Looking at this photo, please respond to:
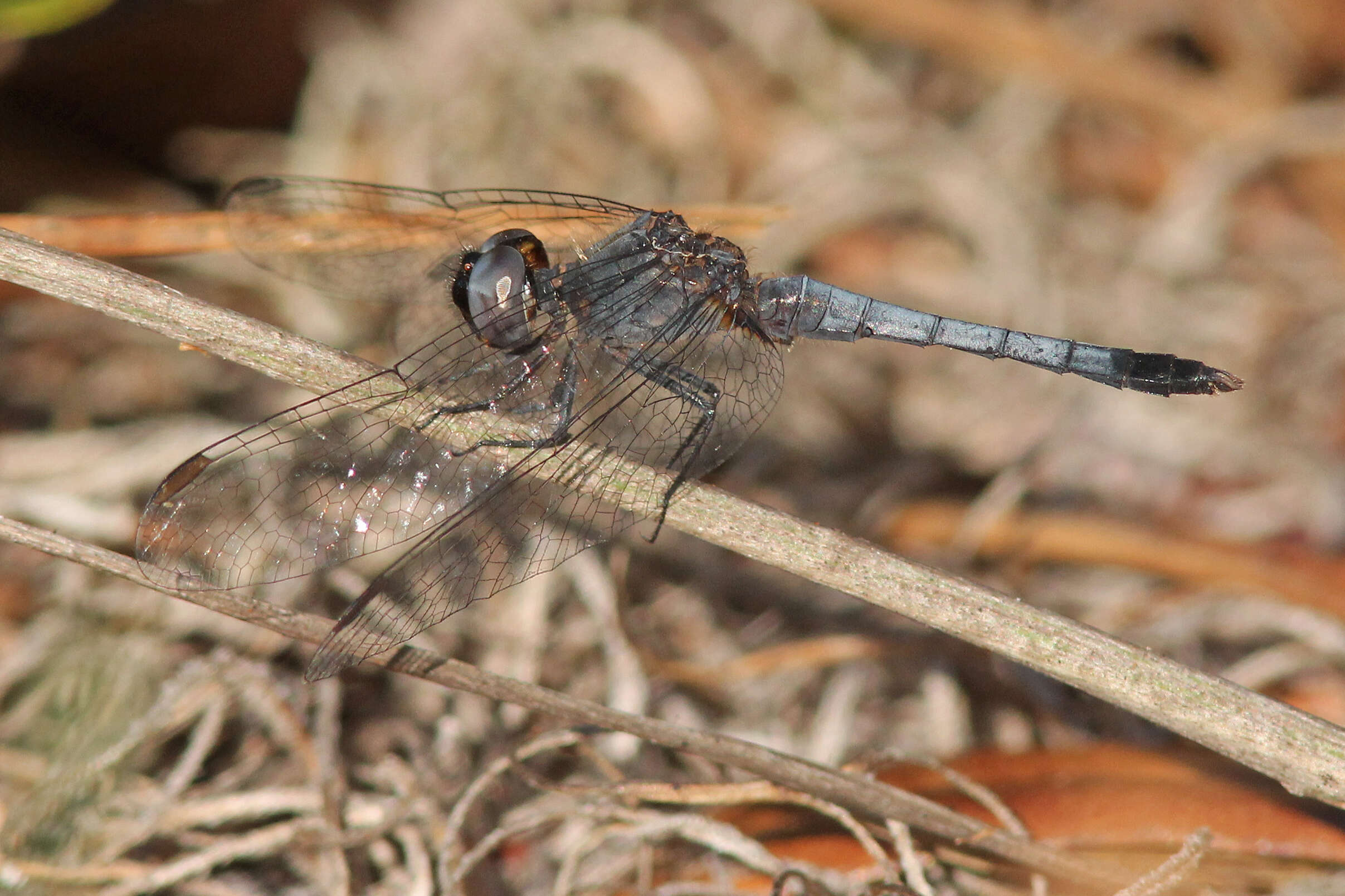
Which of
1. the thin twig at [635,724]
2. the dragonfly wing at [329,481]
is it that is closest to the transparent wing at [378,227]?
the dragonfly wing at [329,481]

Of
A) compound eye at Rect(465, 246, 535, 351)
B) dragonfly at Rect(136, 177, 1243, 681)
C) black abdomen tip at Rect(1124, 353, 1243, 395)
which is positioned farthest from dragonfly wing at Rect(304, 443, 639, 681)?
black abdomen tip at Rect(1124, 353, 1243, 395)

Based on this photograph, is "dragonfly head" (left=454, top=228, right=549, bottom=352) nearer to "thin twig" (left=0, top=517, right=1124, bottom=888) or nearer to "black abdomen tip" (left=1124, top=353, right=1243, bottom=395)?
"thin twig" (left=0, top=517, right=1124, bottom=888)

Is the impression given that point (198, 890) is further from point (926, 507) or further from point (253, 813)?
point (926, 507)

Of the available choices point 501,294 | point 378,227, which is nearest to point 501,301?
point 501,294

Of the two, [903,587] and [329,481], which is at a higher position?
[903,587]

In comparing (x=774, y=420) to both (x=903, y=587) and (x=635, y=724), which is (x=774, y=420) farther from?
(x=635, y=724)

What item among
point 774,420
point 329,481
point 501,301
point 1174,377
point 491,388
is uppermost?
point 1174,377

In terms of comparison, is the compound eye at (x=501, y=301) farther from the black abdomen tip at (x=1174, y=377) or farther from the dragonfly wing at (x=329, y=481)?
the black abdomen tip at (x=1174, y=377)
